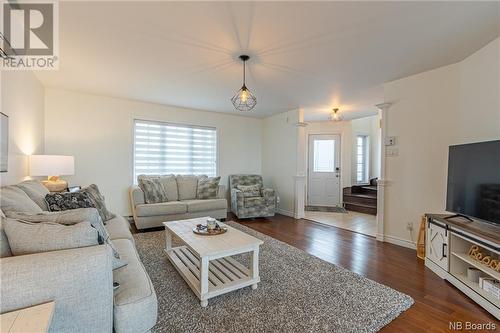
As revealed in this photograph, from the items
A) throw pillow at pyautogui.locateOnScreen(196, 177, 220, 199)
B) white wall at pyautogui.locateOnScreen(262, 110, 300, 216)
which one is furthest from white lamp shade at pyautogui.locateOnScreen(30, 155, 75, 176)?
white wall at pyautogui.locateOnScreen(262, 110, 300, 216)

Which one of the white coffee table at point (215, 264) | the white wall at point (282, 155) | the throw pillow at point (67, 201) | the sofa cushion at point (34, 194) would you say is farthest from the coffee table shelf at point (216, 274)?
the white wall at point (282, 155)

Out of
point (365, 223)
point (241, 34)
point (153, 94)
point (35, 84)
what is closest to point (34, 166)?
point (35, 84)

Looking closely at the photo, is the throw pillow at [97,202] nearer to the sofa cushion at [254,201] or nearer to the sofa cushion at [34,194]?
the sofa cushion at [34,194]

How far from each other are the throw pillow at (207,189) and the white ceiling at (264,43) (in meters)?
1.79

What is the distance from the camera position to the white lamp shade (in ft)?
9.47

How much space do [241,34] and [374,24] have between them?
1140 mm

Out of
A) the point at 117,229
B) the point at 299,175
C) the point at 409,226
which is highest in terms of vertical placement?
the point at 299,175

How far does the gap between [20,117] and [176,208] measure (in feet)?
7.42

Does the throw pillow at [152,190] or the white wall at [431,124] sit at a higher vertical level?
the white wall at [431,124]

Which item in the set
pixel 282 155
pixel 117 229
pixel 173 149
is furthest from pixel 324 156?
pixel 117 229

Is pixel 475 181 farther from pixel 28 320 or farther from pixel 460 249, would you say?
pixel 28 320

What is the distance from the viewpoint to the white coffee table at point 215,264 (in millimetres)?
1865

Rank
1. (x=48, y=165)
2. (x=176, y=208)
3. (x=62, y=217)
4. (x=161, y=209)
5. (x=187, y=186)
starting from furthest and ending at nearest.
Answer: (x=187, y=186) → (x=176, y=208) → (x=161, y=209) → (x=48, y=165) → (x=62, y=217)

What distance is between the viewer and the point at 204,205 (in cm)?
421
